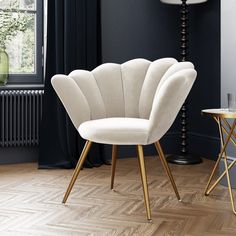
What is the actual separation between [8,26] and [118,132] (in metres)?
2.02

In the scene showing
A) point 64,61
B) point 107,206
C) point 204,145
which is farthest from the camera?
point 204,145

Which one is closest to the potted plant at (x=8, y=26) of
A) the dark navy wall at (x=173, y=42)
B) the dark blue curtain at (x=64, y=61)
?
the dark blue curtain at (x=64, y=61)

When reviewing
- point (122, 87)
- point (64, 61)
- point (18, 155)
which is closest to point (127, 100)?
point (122, 87)

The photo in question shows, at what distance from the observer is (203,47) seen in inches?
169

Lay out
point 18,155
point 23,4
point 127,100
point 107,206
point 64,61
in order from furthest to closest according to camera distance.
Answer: point 23,4 → point 18,155 → point 64,61 → point 127,100 → point 107,206

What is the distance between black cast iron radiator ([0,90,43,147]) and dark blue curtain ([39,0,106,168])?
0.10 m

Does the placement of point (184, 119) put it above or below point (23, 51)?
below

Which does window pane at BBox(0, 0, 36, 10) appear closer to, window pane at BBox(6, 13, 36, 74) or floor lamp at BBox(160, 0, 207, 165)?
window pane at BBox(6, 13, 36, 74)

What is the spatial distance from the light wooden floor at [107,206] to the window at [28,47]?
962 mm

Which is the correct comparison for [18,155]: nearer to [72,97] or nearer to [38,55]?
[38,55]

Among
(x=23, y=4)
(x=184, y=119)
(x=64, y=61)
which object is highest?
(x=23, y=4)

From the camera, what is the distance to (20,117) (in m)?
3.84

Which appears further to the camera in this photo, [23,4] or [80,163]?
[23,4]

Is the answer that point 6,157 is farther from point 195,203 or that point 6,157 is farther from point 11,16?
point 195,203
